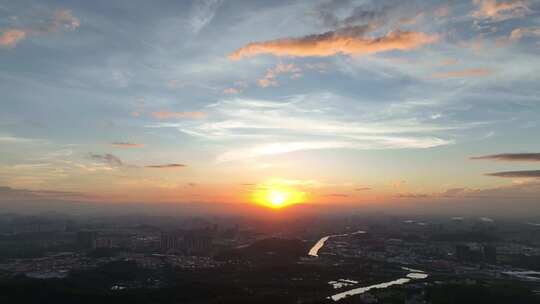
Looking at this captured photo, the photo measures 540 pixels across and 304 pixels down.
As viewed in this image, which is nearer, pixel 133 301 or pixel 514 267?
pixel 133 301

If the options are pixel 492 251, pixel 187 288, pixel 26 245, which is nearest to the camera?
pixel 187 288

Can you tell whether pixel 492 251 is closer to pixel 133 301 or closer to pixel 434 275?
pixel 434 275

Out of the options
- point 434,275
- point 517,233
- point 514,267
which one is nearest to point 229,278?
point 434,275

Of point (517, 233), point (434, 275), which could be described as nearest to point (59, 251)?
point (434, 275)

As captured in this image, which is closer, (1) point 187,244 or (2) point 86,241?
(1) point 187,244

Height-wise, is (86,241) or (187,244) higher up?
(86,241)

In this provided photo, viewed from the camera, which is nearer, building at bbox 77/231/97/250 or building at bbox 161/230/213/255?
building at bbox 77/231/97/250

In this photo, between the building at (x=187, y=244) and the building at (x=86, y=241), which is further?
the building at (x=187, y=244)

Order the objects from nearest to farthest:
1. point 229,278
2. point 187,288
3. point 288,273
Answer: point 187,288 < point 229,278 < point 288,273

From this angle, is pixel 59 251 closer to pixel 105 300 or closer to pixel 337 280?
pixel 105 300
